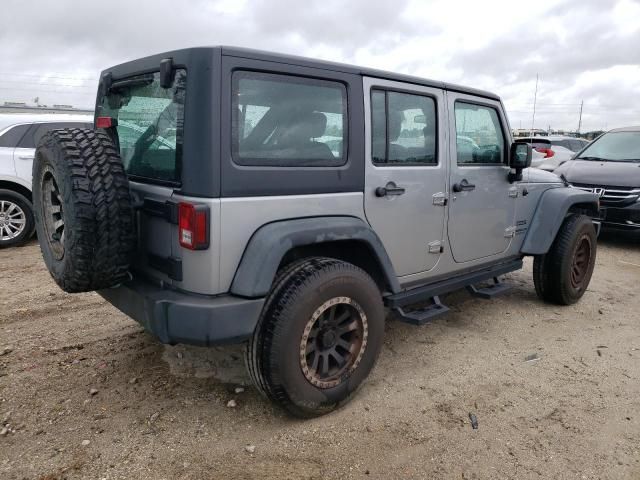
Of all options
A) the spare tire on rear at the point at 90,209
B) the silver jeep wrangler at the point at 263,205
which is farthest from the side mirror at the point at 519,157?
the spare tire on rear at the point at 90,209

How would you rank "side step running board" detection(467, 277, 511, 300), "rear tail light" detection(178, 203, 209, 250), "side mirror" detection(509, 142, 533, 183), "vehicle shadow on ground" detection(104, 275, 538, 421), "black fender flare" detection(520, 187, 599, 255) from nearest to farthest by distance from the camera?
"rear tail light" detection(178, 203, 209, 250) < "vehicle shadow on ground" detection(104, 275, 538, 421) < "side mirror" detection(509, 142, 533, 183) < "side step running board" detection(467, 277, 511, 300) < "black fender flare" detection(520, 187, 599, 255)

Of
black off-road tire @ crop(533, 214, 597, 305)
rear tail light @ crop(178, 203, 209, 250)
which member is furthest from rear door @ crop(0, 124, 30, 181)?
black off-road tire @ crop(533, 214, 597, 305)

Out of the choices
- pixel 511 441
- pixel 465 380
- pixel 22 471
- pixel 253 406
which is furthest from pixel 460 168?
pixel 22 471

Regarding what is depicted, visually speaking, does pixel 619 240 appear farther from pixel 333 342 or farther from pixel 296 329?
pixel 296 329

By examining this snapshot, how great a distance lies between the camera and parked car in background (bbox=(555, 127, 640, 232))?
7156 millimetres

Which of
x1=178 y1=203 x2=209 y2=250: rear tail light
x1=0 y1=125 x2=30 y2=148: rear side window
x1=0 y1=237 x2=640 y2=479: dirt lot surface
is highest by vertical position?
x1=0 y1=125 x2=30 y2=148: rear side window

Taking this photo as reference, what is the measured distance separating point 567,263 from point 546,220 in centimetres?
45

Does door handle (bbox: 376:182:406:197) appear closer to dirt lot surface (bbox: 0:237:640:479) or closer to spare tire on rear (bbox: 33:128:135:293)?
dirt lot surface (bbox: 0:237:640:479)

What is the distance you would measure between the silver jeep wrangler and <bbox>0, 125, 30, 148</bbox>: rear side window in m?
4.04

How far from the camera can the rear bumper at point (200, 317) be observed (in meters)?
2.32

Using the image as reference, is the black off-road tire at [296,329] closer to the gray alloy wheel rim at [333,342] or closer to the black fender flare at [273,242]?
the gray alloy wheel rim at [333,342]

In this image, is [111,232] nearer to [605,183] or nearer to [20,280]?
[20,280]

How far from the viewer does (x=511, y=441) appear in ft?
8.66

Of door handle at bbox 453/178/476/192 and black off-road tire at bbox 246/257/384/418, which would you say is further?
door handle at bbox 453/178/476/192
